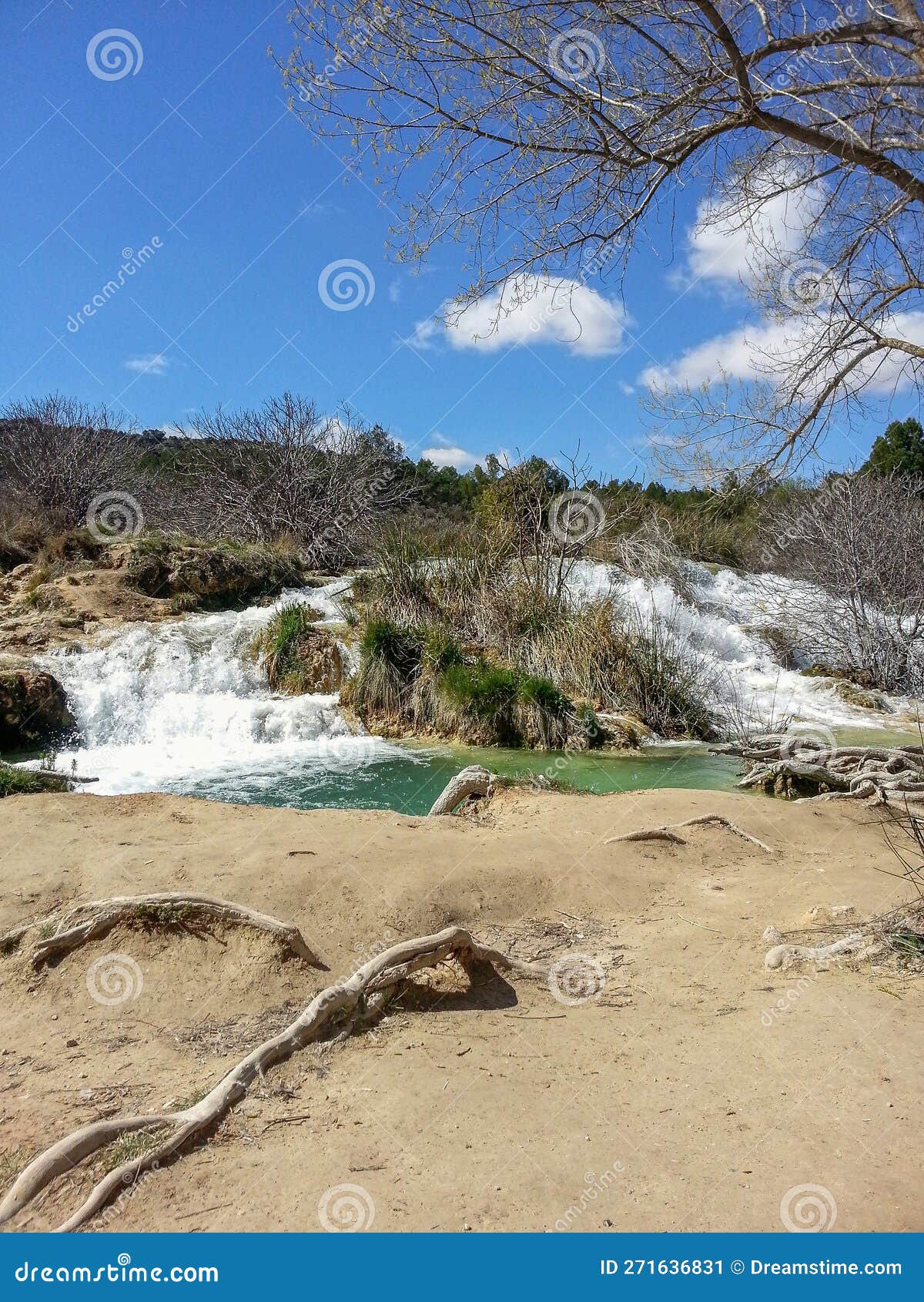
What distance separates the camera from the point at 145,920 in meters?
4.03

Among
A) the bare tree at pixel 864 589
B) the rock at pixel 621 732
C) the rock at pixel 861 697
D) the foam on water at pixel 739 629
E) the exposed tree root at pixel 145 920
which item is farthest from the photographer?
the bare tree at pixel 864 589

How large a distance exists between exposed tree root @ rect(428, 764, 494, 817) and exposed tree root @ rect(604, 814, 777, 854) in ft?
5.73

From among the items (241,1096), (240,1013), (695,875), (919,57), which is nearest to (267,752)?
(695,875)

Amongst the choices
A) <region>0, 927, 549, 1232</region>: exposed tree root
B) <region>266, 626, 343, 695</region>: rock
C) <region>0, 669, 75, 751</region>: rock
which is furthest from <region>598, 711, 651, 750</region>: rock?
<region>0, 927, 549, 1232</region>: exposed tree root

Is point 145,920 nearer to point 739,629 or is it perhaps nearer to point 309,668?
point 309,668

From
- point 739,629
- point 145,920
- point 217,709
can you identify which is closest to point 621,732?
point 217,709

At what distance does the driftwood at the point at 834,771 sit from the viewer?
25.0 ft

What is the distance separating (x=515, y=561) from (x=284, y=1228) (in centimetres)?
1236

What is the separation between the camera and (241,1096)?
113 inches

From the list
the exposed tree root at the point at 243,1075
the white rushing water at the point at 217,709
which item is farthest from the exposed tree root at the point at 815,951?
the white rushing water at the point at 217,709

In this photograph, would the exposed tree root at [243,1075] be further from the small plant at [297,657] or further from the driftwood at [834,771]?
the small plant at [297,657]

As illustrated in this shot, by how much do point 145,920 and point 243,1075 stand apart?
1336 millimetres

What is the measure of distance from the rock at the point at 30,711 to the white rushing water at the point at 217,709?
0.30 m

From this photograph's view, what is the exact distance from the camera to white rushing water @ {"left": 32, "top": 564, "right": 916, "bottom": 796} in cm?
1062
